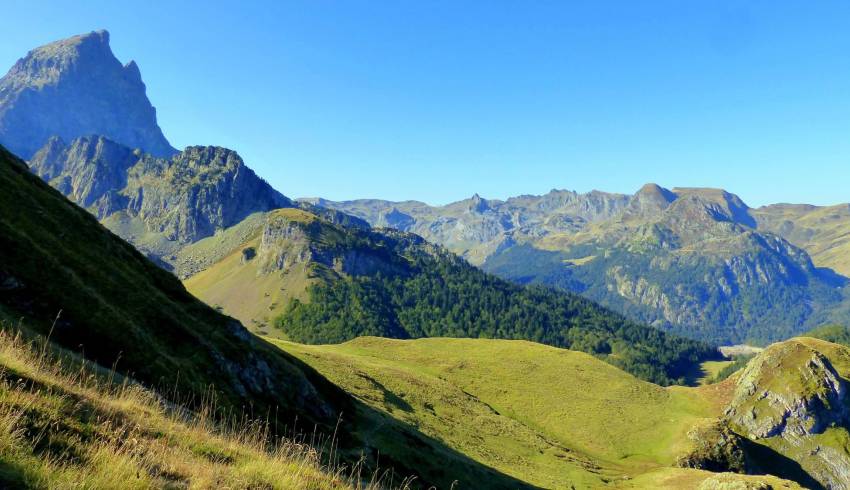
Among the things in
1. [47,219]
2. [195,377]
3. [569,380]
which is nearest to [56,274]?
[195,377]

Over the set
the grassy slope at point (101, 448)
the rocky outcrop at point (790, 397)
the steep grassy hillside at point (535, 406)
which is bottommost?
the steep grassy hillside at point (535, 406)

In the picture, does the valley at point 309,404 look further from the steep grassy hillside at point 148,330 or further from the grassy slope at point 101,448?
the steep grassy hillside at point 148,330

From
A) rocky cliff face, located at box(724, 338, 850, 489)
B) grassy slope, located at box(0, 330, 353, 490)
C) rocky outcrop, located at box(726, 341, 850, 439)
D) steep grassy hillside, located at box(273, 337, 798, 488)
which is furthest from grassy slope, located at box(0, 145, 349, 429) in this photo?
rocky outcrop, located at box(726, 341, 850, 439)

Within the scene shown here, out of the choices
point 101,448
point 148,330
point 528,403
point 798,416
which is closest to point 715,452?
point 528,403

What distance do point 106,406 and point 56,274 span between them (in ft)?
80.6

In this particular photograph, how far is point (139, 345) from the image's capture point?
29344mm

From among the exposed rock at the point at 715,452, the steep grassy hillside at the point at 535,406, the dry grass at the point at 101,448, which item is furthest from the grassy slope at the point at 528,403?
the dry grass at the point at 101,448

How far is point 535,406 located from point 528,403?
170cm

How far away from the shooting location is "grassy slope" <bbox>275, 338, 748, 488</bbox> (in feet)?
261

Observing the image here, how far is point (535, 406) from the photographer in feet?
370

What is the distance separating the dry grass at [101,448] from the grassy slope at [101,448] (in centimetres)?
2

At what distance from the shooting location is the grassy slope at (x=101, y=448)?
7594 millimetres

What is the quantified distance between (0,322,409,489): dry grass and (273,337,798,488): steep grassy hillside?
211ft

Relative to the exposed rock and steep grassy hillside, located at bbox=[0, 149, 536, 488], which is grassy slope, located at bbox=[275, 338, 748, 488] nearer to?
the exposed rock
